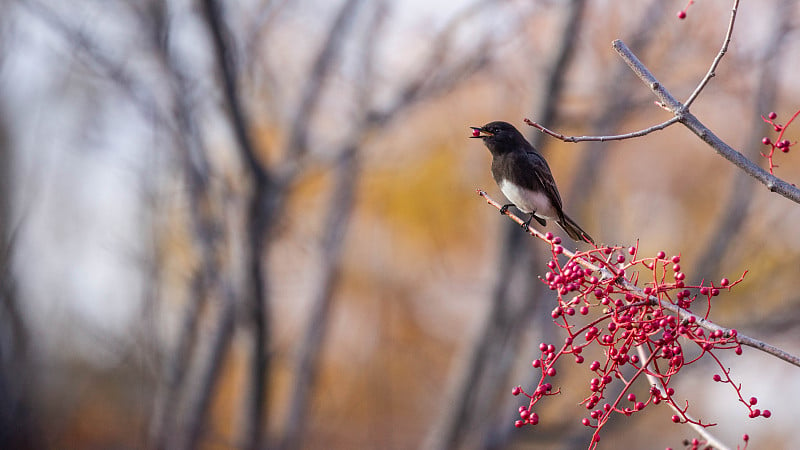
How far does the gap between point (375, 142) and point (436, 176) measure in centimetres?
743

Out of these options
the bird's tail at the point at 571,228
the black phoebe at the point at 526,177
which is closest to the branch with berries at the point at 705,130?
the bird's tail at the point at 571,228

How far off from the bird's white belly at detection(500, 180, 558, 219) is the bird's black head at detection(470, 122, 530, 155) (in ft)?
0.58

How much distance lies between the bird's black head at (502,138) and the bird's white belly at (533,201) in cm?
18

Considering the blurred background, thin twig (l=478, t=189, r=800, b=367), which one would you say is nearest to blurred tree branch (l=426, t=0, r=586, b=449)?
the blurred background

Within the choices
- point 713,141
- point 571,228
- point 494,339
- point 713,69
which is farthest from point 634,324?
point 494,339

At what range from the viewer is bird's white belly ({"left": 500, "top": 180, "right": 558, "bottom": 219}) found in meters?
4.00

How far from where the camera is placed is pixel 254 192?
5.16 metres

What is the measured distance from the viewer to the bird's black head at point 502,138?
12.7 ft

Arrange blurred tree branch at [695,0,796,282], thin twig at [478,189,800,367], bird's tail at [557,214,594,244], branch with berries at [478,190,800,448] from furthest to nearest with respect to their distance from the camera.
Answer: blurred tree branch at [695,0,796,282] < bird's tail at [557,214,594,244] < branch with berries at [478,190,800,448] < thin twig at [478,189,800,367]

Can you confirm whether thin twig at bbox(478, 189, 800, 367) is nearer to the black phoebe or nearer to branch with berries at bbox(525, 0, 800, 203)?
branch with berries at bbox(525, 0, 800, 203)

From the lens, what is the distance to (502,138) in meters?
3.97

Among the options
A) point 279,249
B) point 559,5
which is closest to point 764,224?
point 559,5

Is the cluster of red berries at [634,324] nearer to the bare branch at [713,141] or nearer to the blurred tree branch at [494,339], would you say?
the bare branch at [713,141]

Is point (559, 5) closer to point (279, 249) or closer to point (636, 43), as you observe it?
point (636, 43)
